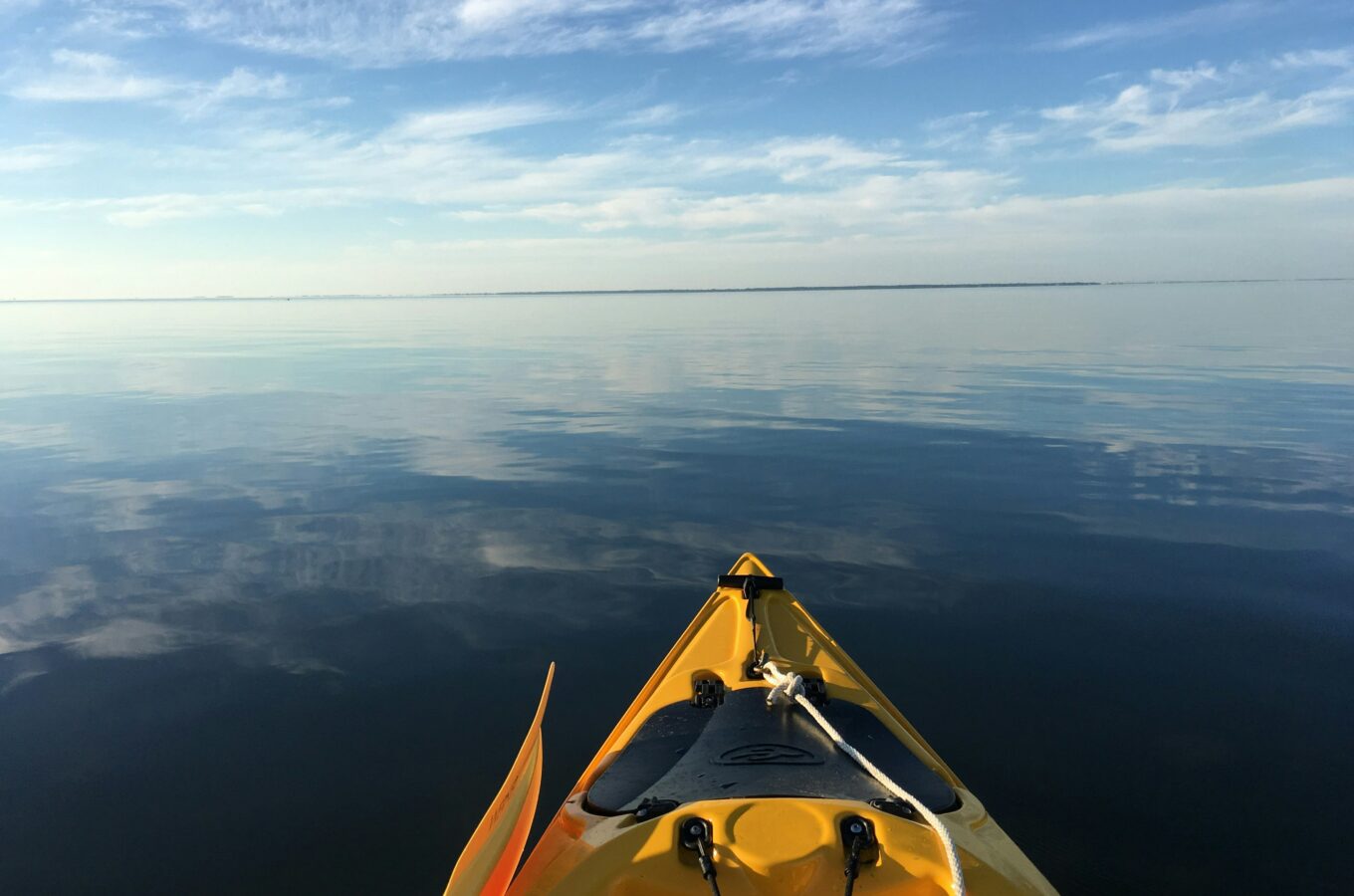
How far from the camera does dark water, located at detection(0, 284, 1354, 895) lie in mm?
4746

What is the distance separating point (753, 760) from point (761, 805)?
2.28 ft

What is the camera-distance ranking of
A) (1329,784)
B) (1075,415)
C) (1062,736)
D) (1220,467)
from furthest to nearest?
(1075,415) → (1220,467) → (1062,736) → (1329,784)

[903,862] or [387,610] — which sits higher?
[903,862]

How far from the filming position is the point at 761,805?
11.1ft

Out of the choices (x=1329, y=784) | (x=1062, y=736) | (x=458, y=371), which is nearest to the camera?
(x=1329, y=784)

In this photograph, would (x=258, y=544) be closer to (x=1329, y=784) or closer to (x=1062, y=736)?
(x=1062, y=736)

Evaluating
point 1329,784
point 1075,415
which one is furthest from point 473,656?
point 1075,415

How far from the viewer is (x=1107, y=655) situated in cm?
655

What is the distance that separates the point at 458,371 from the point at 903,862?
78.4 feet

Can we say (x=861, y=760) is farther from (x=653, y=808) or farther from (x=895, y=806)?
(x=653, y=808)

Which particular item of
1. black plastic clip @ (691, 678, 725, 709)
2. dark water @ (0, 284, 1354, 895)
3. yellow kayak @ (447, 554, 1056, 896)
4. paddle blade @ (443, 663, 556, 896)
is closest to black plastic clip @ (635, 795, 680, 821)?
yellow kayak @ (447, 554, 1056, 896)

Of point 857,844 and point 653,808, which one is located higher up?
point 857,844

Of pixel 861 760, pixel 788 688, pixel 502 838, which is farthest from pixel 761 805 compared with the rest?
pixel 788 688

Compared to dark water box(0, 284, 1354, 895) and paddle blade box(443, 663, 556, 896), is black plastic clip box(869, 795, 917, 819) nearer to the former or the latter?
dark water box(0, 284, 1354, 895)
